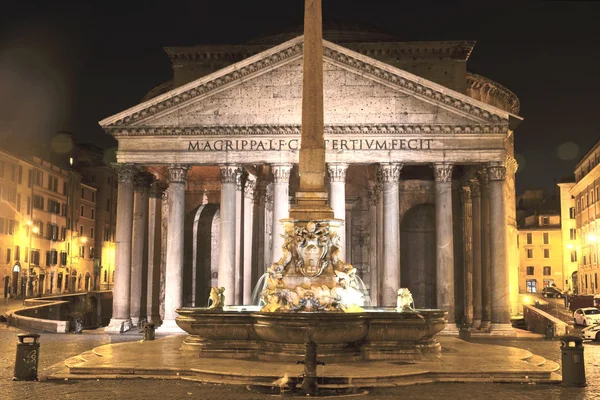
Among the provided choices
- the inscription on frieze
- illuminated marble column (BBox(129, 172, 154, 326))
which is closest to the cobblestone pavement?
the inscription on frieze

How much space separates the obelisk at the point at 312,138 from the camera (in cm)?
1583

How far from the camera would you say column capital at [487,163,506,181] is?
104 feet

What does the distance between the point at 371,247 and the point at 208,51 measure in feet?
47.6

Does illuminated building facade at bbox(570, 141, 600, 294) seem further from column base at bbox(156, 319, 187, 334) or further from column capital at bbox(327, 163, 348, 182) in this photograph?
column base at bbox(156, 319, 187, 334)

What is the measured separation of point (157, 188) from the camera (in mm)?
38500

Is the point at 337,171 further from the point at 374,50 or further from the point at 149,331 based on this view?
the point at 149,331

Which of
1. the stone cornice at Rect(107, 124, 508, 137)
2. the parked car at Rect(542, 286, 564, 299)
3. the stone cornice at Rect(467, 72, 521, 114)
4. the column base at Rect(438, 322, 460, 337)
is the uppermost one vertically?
the stone cornice at Rect(467, 72, 521, 114)

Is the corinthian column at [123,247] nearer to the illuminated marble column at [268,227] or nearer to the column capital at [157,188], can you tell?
the column capital at [157,188]

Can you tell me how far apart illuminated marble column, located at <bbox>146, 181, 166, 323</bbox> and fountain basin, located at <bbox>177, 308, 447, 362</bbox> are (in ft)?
72.5

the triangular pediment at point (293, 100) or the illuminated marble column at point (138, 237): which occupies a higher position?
the triangular pediment at point (293, 100)

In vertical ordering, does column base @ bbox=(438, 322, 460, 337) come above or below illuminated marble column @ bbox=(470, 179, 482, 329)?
below

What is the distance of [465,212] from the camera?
3806 cm

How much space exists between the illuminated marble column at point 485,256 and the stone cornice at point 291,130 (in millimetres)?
2870

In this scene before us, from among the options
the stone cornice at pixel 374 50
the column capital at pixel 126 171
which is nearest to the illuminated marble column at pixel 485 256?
the stone cornice at pixel 374 50
